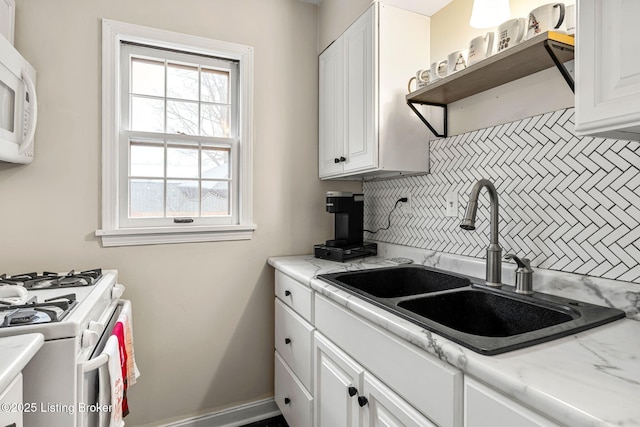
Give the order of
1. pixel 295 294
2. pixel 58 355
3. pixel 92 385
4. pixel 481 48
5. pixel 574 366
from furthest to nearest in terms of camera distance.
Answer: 1. pixel 295 294
2. pixel 481 48
3. pixel 92 385
4. pixel 58 355
5. pixel 574 366

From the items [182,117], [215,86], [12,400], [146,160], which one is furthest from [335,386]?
[215,86]

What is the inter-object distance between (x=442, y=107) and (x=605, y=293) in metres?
1.05

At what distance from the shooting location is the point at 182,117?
2006mm

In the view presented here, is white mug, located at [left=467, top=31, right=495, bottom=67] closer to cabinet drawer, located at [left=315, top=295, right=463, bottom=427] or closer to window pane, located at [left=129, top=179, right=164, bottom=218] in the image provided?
cabinet drawer, located at [left=315, top=295, right=463, bottom=427]

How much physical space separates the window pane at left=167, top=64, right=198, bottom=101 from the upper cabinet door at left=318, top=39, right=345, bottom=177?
771mm

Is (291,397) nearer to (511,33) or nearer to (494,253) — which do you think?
(494,253)

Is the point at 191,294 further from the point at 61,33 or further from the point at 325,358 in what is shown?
the point at 61,33

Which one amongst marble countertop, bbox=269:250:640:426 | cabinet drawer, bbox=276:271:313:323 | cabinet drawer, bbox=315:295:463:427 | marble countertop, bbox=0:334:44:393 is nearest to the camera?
marble countertop, bbox=269:250:640:426

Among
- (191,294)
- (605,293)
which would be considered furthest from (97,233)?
(605,293)

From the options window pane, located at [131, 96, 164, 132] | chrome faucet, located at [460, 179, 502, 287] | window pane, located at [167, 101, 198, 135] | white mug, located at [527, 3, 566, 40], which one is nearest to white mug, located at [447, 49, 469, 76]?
white mug, located at [527, 3, 566, 40]

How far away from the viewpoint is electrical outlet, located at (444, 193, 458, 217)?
1627 mm

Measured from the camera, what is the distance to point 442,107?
5.65 feet

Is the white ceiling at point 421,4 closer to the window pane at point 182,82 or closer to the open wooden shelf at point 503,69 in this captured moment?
the open wooden shelf at point 503,69

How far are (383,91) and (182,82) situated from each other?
3.83 ft
